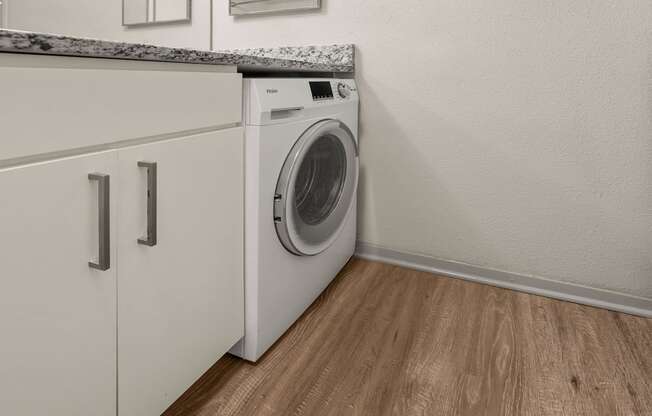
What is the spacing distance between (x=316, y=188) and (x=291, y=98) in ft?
1.40

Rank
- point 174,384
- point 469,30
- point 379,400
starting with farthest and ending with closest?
1. point 469,30
2. point 379,400
3. point 174,384

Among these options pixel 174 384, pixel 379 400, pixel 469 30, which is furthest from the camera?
pixel 469 30

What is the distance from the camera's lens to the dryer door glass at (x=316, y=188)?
1.23 m

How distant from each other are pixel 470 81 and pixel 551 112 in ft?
1.04

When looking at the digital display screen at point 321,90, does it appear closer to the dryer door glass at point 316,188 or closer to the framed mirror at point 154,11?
the dryer door glass at point 316,188

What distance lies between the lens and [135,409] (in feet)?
2.83

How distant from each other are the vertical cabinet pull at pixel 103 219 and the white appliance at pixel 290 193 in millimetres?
453

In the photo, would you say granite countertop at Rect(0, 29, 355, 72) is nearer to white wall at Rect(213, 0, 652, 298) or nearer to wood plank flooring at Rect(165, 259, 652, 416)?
white wall at Rect(213, 0, 652, 298)

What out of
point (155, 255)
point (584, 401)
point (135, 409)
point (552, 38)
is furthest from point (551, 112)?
point (135, 409)

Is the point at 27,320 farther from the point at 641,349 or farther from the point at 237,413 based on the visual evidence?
the point at 641,349

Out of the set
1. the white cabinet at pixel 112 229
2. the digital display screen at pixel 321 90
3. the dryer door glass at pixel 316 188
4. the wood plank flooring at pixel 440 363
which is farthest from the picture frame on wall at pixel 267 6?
the wood plank flooring at pixel 440 363

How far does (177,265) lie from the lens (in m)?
0.92

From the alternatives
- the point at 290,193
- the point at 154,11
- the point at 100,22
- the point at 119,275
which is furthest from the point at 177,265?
the point at 100,22

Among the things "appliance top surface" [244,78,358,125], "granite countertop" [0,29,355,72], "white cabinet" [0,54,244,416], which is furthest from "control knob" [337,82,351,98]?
"white cabinet" [0,54,244,416]
